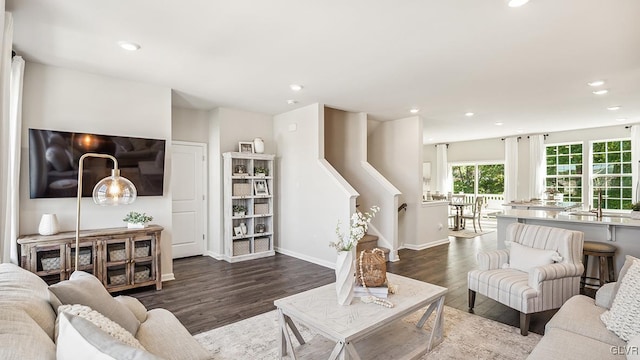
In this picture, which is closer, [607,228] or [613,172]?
[607,228]

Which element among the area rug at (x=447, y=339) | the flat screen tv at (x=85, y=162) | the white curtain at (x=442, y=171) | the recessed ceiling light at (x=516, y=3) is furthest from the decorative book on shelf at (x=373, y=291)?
the white curtain at (x=442, y=171)

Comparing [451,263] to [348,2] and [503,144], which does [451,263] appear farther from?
[503,144]

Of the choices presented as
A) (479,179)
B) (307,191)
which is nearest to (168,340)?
(307,191)

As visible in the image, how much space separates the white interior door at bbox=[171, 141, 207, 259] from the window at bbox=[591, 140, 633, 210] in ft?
29.3

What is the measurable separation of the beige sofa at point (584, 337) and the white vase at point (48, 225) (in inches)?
169

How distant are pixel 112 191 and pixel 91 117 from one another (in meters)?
2.23

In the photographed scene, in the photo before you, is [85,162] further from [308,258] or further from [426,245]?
[426,245]

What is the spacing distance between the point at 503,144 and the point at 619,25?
7471 mm

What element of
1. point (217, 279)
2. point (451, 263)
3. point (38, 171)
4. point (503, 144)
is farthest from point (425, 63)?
point (503, 144)

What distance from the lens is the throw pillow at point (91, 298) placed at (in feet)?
5.24

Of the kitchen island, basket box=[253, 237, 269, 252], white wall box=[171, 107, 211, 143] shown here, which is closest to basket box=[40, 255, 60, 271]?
white wall box=[171, 107, 211, 143]

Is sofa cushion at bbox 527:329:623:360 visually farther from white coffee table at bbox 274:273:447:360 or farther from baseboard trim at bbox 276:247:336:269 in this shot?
baseboard trim at bbox 276:247:336:269

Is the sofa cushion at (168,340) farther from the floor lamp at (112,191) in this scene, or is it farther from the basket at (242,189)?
the basket at (242,189)

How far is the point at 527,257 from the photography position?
10.3 feet
